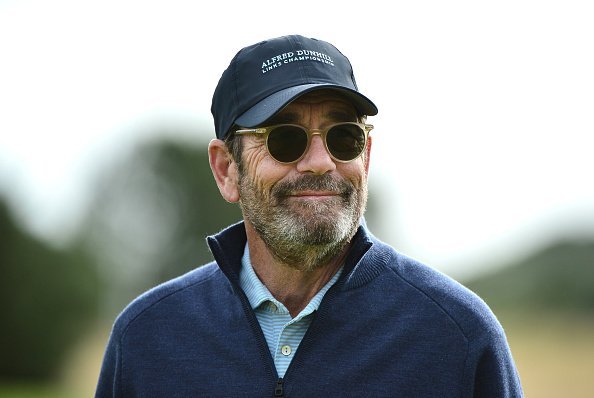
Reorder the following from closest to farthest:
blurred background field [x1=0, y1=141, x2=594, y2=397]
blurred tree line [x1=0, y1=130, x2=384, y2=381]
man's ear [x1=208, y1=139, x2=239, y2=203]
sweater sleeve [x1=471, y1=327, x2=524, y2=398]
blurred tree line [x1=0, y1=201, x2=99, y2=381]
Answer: sweater sleeve [x1=471, y1=327, x2=524, y2=398] < man's ear [x1=208, y1=139, x2=239, y2=203] < blurred background field [x1=0, y1=141, x2=594, y2=397] < blurred tree line [x1=0, y1=201, x2=99, y2=381] < blurred tree line [x1=0, y1=130, x2=384, y2=381]

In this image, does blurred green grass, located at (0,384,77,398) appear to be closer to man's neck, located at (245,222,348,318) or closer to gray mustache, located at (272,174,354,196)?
man's neck, located at (245,222,348,318)

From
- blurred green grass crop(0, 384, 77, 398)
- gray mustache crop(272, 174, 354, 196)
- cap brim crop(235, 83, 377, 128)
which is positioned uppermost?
cap brim crop(235, 83, 377, 128)

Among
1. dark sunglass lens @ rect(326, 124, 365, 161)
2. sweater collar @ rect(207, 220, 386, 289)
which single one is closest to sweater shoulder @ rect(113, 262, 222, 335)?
sweater collar @ rect(207, 220, 386, 289)

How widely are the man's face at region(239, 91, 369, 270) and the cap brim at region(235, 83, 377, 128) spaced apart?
0.06 metres

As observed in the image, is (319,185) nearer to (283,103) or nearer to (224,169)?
(283,103)

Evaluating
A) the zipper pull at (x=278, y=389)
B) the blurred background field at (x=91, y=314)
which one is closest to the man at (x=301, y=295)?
the zipper pull at (x=278, y=389)

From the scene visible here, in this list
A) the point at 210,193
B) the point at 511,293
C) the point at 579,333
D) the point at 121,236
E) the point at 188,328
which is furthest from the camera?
the point at 210,193

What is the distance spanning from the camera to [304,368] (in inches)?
140

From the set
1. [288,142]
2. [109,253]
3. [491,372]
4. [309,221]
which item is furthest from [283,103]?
[109,253]

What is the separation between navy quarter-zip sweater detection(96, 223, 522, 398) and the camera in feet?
11.5

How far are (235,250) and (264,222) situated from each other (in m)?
0.32

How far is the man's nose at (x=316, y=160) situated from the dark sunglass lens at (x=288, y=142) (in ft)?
0.10

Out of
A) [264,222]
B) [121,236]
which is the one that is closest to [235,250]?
[264,222]

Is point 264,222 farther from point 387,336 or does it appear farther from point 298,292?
point 387,336
